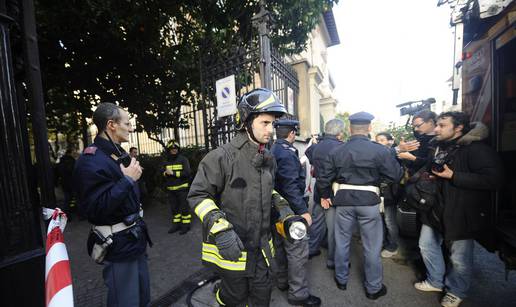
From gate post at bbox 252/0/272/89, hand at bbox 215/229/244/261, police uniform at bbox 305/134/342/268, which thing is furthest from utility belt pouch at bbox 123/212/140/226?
gate post at bbox 252/0/272/89

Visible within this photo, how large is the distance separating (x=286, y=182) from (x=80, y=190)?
6.46ft

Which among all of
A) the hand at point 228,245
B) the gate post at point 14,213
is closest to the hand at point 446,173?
the hand at point 228,245

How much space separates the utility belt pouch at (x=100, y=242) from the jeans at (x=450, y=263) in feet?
11.2

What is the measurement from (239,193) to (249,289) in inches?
36.0

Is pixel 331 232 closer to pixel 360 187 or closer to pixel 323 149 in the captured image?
pixel 360 187

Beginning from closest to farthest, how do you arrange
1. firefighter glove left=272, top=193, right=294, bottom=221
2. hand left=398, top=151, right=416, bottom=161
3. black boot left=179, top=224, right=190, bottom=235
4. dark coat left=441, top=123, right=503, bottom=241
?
firefighter glove left=272, top=193, right=294, bottom=221
dark coat left=441, top=123, right=503, bottom=241
hand left=398, top=151, right=416, bottom=161
black boot left=179, top=224, right=190, bottom=235

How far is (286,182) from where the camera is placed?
2824 millimetres

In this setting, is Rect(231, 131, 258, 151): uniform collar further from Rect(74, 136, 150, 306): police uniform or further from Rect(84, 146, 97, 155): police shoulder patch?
Rect(84, 146, 97, 155): police shoulder patch

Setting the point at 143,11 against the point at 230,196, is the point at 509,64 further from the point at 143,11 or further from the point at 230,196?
the point at 143,11

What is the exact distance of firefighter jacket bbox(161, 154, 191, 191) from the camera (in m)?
5.44

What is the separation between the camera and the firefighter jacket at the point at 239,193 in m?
1.98

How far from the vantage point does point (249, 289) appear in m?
2.18

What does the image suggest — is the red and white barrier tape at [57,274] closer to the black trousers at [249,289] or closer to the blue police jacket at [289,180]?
the black trousers at [249,289]

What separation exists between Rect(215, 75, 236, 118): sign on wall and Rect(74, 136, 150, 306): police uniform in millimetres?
2333
